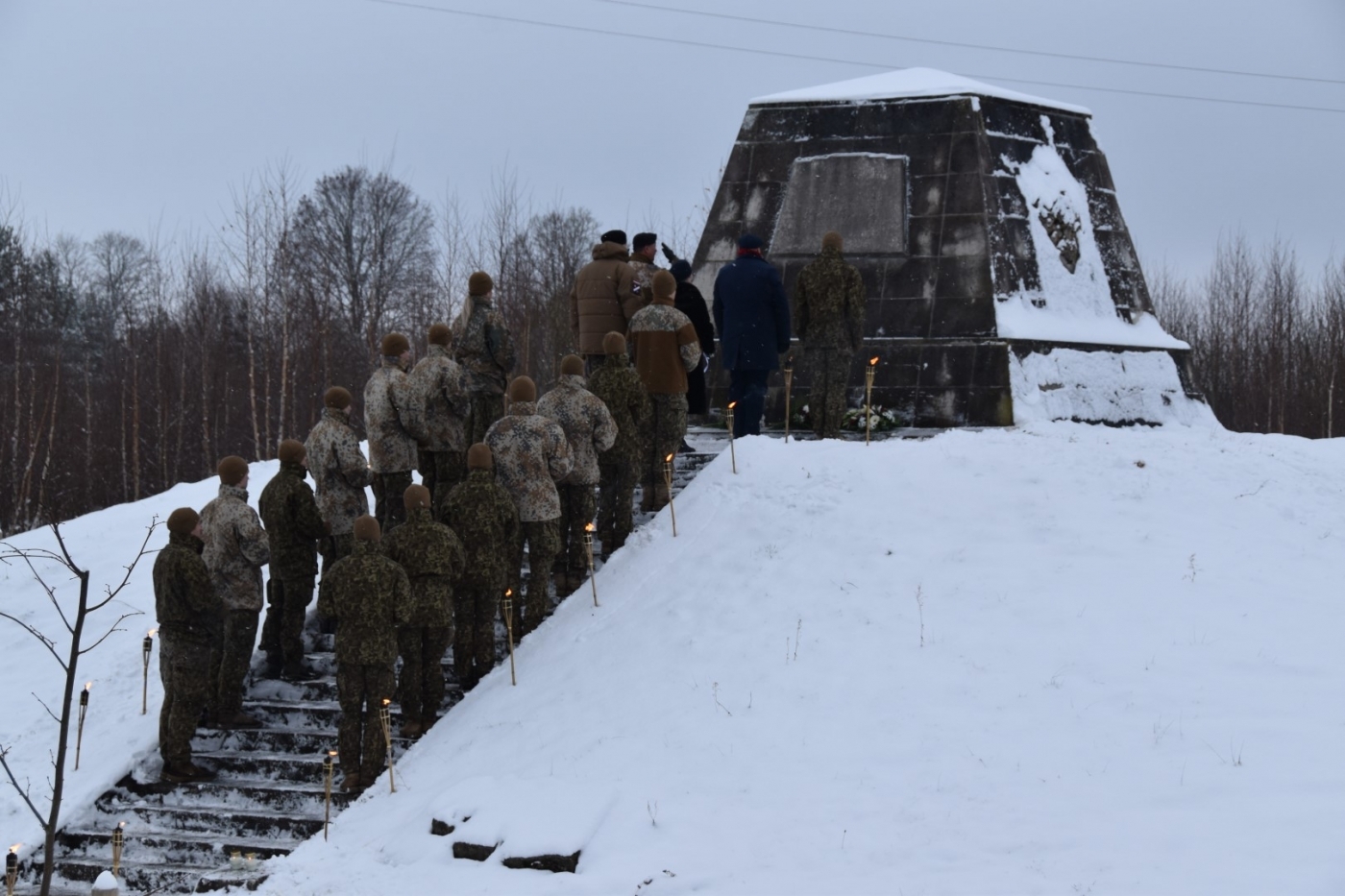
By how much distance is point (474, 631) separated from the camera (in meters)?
10.1

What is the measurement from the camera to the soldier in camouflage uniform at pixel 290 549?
1008 centimetres

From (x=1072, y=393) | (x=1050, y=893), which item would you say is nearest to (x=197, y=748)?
(x=1050, y=893)

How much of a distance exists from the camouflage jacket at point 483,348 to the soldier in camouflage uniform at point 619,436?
2.53 ft

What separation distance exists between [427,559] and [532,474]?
1280 mm

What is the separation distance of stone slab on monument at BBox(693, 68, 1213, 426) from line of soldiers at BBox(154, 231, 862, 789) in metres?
3.83

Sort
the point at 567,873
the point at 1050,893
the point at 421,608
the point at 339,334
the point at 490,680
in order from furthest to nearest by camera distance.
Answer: the point at 339,334
the point at 490,680
the point at 421,608
the point at 567,873
the point at 1050,893

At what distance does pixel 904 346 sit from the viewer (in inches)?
595

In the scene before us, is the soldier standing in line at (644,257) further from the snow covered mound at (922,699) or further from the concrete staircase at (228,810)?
the concrete staircase at (228,810)

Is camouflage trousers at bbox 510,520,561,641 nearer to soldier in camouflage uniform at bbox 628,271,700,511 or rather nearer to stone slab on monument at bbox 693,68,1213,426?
soldier in camouflage uniform at bbox 628,271,700,511

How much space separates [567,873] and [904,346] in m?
8.90

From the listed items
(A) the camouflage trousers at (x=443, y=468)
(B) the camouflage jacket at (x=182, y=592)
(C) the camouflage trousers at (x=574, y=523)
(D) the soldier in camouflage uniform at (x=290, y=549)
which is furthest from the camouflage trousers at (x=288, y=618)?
(C) the camouflage trousers at (x=574, y=523)

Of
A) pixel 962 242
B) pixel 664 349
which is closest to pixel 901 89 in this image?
pixel 962 242

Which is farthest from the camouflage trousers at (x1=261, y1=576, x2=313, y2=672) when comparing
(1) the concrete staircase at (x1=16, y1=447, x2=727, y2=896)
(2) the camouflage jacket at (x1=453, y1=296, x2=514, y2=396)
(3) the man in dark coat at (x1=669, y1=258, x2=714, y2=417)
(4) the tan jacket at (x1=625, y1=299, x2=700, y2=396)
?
(3) the man in dark coat at (x1=669, y1=258, x2=714, y2=417)

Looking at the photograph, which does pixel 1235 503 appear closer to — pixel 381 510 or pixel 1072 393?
pixel 1072 393
